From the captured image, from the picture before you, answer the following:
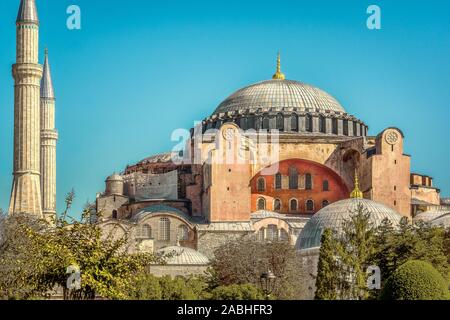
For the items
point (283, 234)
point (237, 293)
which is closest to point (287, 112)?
point (283, 234)

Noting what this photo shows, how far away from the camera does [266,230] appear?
165 feet

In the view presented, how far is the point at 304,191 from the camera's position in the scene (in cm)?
5378

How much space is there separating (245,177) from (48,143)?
13241 mm

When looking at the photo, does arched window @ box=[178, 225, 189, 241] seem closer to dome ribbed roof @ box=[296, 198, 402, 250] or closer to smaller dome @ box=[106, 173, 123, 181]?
smaller dome @ box=[106, 173, 123, 181]

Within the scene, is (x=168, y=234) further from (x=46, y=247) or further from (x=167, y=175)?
(x=46, y=247)

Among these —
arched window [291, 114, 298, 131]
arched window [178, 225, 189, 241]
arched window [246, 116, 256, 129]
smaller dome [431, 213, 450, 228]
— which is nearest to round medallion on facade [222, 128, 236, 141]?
arched window [178, 225, 189, 241]

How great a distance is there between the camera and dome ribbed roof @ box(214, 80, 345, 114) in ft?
184

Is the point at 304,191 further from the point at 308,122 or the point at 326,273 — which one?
the point at 326,273

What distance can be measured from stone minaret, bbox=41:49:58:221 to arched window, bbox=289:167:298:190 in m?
11.3
